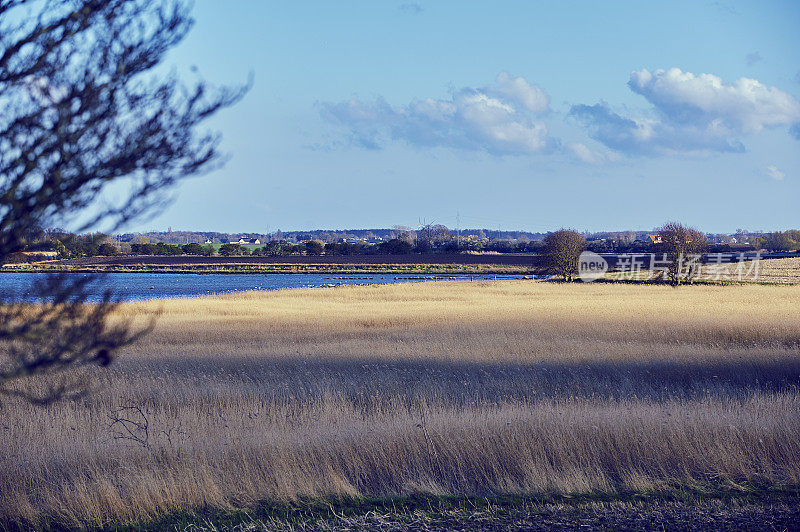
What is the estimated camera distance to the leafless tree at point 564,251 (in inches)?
2908

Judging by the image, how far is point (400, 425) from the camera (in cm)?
1073

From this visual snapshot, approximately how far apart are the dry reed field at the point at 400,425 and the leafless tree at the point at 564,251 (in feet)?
167

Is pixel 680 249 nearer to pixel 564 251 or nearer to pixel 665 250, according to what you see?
pixel 665 250

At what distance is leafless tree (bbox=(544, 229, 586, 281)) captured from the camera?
7388cm

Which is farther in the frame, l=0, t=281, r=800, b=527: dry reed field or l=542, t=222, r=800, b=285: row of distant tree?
l=542, t=222, r=800, b=285: row of distant tree

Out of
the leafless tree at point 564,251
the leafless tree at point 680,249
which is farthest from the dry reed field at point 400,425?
the leafless tree at point 564,251

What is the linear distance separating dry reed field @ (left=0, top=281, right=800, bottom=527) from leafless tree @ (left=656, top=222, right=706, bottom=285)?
1590 inches

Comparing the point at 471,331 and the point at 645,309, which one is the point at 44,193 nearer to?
the point at 471,331

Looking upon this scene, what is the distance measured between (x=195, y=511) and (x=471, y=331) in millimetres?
19001

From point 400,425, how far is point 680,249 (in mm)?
58087

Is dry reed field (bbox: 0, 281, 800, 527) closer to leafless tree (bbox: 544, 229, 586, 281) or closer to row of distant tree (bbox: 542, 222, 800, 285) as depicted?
row of distant tree (bbox: 542, 222, 800, 285)

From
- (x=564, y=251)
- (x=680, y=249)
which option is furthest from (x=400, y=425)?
(x=564, y=251)

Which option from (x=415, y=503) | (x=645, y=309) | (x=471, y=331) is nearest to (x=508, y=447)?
(x=415, y=503)

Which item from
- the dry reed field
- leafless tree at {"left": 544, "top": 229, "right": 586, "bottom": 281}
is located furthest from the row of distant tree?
the dry reed field
